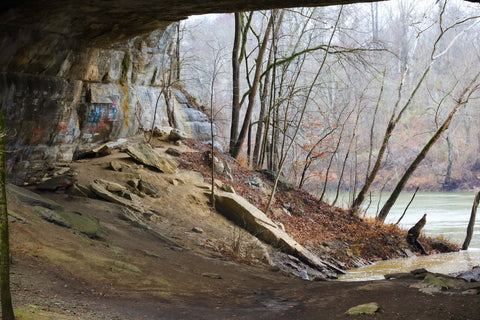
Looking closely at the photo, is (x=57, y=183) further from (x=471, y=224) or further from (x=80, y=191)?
(x=471, y=224)

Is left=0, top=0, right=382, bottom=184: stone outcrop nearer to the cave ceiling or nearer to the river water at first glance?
the cave ceiling

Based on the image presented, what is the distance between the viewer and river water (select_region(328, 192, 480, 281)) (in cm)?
1494

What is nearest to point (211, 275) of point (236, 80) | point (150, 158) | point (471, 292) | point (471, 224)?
point (471, 292)

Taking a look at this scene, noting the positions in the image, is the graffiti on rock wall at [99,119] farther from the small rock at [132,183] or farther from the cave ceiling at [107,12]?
the cave ceiling at [107,12]

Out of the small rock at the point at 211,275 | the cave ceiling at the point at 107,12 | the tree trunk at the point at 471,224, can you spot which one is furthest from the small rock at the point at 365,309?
the tree trunk at the point at 471,224

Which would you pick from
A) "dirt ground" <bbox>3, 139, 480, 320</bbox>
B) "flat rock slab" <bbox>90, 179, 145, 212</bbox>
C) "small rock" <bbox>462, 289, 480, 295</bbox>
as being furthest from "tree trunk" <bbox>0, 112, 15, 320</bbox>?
"flat rock slab" <bbox>90, 179, 145, 212</bbox>

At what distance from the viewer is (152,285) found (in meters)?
6.88

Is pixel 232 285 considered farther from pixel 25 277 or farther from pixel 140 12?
pixel 140 12

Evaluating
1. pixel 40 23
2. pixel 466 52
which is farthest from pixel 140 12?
pixel 466 52

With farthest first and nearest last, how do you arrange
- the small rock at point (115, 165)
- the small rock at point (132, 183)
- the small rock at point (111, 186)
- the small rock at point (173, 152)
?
the small rock at point (173, 152)
the small rock at point (115, 165)
the small rock at point (132, 183)
the small rock at point (111, 186)

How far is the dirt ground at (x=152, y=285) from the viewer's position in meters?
5.36

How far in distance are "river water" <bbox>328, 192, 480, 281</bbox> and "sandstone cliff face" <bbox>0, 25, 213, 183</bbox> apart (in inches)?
356

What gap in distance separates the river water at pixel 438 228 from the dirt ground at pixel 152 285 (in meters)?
5.83

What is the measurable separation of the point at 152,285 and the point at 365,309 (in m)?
3.10
